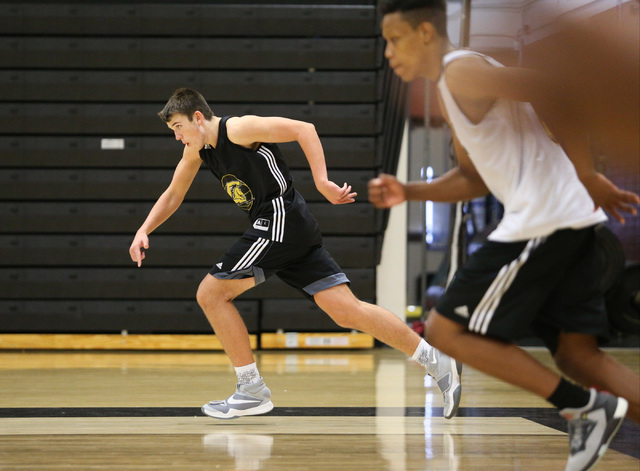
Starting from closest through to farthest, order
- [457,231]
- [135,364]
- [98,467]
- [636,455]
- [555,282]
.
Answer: [555,282], [98,467], [636,455], [457,231], [135,364]

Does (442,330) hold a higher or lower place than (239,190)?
lower

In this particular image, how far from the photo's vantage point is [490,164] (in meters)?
1.62

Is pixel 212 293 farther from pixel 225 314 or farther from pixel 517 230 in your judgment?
pixel 517 230

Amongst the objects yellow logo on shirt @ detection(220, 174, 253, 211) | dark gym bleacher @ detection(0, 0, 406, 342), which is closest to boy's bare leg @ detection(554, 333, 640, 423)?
yellow logo on shirt @ detection(220, 174, 253, 211)

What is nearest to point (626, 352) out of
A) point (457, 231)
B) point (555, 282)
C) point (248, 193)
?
point (457, 231)

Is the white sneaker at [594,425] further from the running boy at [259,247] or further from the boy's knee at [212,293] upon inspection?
the boy's knee at [212,293]

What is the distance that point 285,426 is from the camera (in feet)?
8.10

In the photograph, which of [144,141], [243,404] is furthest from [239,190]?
[144,141]

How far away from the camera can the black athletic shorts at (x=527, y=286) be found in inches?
62.2

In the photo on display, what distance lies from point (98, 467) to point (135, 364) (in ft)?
8.72

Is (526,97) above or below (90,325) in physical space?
above

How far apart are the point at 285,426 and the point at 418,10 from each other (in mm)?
1438

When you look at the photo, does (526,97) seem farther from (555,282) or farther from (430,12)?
(555,282)

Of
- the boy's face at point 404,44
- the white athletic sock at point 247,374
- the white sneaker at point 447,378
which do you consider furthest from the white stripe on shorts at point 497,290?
the white athletic sock at point 247,374
